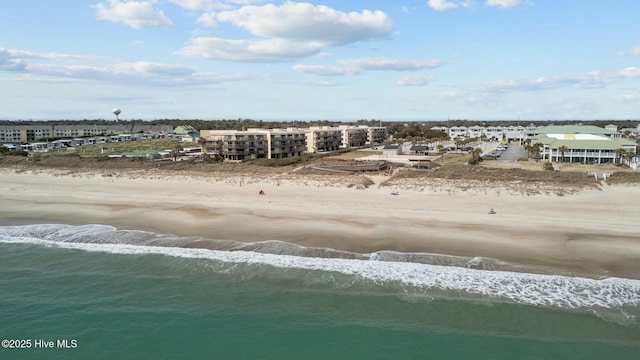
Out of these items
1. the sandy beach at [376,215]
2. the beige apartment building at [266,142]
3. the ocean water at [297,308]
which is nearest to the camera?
the ocean water at [297,308]

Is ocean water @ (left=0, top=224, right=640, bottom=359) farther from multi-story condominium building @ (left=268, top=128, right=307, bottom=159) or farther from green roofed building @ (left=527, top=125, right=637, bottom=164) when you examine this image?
multi-story condominium building @ (left=268, top=128, right=307, bottom=159)

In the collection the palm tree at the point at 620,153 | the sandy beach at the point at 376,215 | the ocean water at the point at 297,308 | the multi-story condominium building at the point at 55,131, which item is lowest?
the ocean water at the point at 297,308

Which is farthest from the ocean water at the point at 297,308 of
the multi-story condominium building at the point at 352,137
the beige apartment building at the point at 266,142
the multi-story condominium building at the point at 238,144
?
the multi-story condominium building at the point at 352,137

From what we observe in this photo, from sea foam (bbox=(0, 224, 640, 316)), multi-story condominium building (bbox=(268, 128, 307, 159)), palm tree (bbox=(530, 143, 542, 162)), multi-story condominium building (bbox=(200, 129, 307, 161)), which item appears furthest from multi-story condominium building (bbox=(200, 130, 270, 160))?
sea foam (bbox=(0, 224, 640, 316))

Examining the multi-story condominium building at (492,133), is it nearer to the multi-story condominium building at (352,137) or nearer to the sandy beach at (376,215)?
the multi-story condominium building at (352,137)

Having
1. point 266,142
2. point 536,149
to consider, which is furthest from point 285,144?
point 536,149

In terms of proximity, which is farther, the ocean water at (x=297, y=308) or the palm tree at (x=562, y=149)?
the palm tree at (x=562, y=149)

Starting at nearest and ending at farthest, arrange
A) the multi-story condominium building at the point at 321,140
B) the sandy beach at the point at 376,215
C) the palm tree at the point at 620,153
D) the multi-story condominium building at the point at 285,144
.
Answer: the sandy beach at the point at 376,215
the palm tree at the point at 620,153
the multi-story condominium building at the point at 285,144
the multi-story condominium building at the point at 321,140
